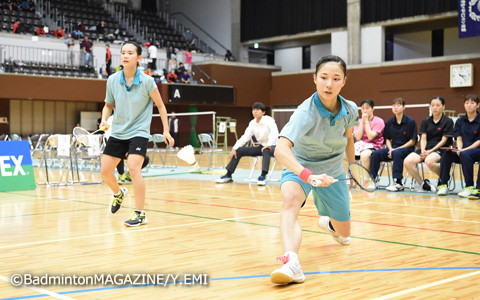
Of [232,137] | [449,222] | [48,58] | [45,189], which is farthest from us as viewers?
[232,137]

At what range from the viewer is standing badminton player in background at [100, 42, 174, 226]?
5.92 m

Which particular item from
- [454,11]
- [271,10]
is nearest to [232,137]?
[271,10]

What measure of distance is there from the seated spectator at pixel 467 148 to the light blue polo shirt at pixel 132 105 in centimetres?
474

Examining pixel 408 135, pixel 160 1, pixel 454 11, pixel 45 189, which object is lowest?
pixel 45 189

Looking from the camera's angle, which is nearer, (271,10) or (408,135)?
(408,135)

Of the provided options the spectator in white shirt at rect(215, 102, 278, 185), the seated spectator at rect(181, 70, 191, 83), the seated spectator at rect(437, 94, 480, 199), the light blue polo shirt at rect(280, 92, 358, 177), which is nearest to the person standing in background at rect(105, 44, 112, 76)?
the seated spectator at rect(181, 70, 191, 83)

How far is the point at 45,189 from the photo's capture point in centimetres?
1028

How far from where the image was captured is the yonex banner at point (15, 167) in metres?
9.70

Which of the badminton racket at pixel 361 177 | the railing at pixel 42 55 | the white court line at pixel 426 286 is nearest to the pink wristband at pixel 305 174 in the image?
the white court line at pixel 426 286

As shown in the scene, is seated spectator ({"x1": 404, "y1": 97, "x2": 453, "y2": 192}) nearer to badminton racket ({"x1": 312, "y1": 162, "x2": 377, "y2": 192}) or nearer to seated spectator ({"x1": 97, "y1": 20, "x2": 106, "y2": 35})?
badminton racket ({"x1": 312, "y1": 162, "x2": 377, "y2": 192})

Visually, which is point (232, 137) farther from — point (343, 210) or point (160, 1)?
point (343, 210)

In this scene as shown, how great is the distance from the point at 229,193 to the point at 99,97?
17.3 meters

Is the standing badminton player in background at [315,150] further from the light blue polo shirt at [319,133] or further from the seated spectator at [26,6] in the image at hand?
the seated spectator at [26,6]

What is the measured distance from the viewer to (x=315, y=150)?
4086mm
